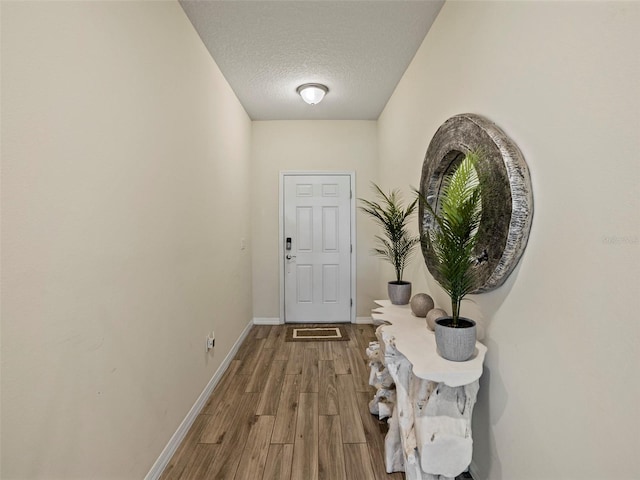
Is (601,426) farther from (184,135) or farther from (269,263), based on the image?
(269,263)

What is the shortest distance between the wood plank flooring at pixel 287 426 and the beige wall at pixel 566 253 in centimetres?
67

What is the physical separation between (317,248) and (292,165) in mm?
1059

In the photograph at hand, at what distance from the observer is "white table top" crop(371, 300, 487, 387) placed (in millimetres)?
1270

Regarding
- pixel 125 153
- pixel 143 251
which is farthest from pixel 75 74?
pixel 143 251

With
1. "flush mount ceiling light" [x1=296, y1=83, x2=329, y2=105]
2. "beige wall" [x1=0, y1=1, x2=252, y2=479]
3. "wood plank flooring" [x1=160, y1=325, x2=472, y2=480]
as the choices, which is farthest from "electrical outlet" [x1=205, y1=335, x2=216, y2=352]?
"flush mount ceiling light" [x1=296, y1=83, x2=329, y2=105]

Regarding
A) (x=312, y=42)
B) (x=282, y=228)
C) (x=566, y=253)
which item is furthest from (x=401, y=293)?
(x=282, y=228)

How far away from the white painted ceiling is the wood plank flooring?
8.22ft

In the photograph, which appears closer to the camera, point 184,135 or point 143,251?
point 143,251

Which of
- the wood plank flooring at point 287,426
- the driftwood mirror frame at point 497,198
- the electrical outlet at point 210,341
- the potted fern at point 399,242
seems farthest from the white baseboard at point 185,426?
the driftwood mirror frame at point 497,198

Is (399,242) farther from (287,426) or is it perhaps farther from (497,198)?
(287,426)

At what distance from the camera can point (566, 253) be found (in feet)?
3.37

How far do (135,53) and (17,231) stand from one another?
991mm

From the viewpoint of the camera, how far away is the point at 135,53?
1461 mm

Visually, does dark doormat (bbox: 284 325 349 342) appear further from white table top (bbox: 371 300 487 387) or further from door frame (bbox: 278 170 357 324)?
white table top (bbox: 371 300 487 387)
